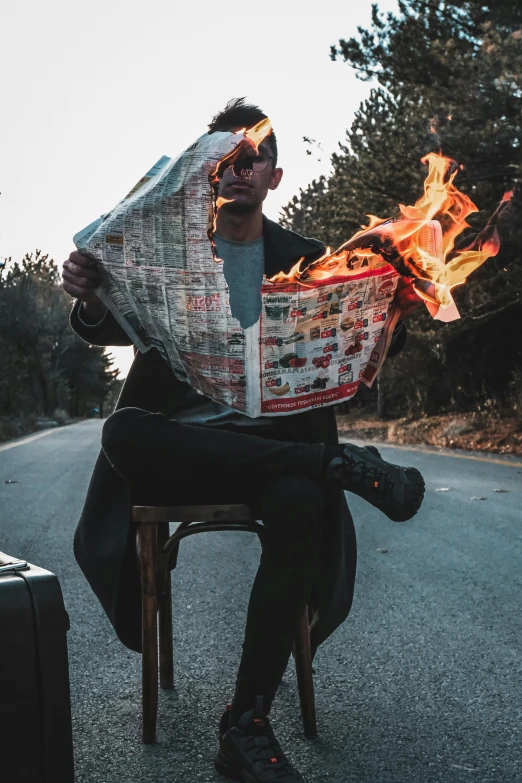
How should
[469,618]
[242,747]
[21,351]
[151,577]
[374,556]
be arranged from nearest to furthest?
[242,747], [151,577], [469,618], [374,556], [21,351]

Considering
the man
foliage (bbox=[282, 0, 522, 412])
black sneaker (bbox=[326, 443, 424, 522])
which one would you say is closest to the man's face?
the man

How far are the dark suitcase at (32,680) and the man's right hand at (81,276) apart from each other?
95 cm

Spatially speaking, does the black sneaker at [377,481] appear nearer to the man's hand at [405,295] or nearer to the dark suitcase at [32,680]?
the man's hand at [405,295]

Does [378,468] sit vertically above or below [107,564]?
above

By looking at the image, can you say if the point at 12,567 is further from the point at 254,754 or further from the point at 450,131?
the point at 450,131

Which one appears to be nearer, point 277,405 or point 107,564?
point 277,405

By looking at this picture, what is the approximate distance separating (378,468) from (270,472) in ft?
0.87

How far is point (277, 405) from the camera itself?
8.09 feet

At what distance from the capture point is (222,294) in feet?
7.99

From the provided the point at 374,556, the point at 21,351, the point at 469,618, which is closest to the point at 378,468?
the point at 469,618

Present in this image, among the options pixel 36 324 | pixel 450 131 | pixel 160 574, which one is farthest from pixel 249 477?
pixel 36 324

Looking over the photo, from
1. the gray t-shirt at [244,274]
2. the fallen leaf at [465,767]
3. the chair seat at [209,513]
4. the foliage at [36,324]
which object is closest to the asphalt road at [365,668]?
the fallen leaf at [465,767]

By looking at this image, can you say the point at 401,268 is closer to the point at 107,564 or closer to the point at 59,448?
the point at 107,564

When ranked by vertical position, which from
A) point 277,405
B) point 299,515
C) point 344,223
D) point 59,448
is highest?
point 344,223
